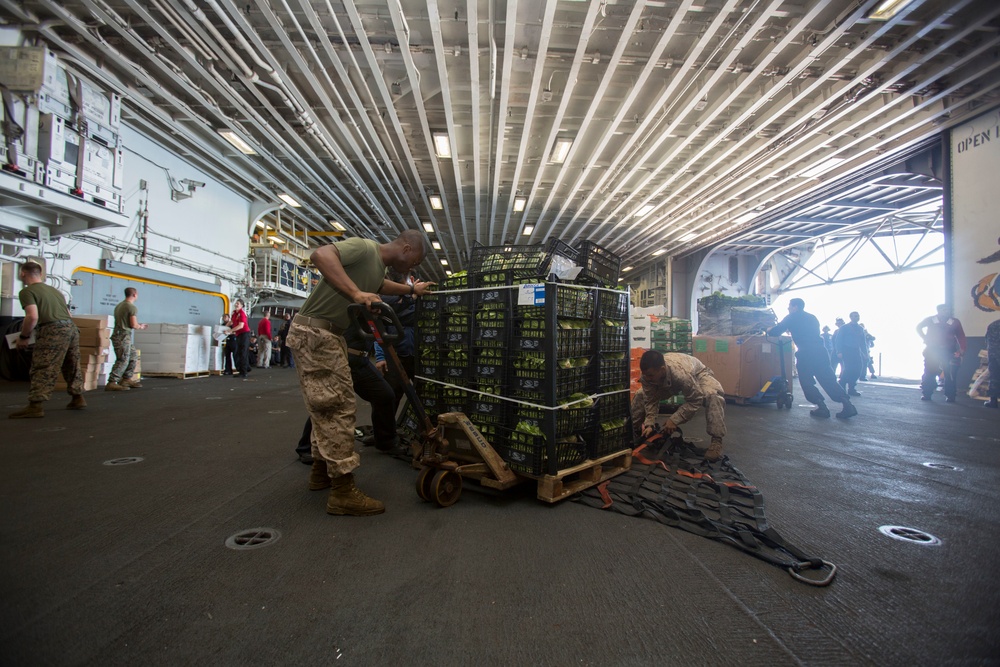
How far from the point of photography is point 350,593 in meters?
1.69

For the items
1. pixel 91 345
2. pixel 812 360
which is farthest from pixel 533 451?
pixel 91 345

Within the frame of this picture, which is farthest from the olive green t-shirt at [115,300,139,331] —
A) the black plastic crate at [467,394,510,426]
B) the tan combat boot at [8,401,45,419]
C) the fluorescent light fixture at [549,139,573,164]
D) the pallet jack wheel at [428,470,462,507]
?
the fluorescent light fixture at [549,139,573,164]

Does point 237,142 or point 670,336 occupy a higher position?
point 237,142

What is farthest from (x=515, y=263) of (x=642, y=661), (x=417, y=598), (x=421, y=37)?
(x=421, y=37)

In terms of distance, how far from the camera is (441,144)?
1070 centimetres

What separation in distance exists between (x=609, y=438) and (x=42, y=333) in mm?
6863

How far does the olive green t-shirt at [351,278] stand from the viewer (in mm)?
2637

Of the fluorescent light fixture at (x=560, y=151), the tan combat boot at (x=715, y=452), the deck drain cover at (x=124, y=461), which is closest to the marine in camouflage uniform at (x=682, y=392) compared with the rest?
the tan combat boot at (x=715, y=452)

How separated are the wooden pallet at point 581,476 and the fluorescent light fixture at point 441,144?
9.15m

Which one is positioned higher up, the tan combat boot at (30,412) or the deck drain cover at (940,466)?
the tan combat boot at (30,412)

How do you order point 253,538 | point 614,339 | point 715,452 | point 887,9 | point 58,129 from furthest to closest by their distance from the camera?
1. point 58,129
2. point 887,9
3. point 715,452
4. point 614,339
5. point 253,538

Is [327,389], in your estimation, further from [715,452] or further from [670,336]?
[670,336]

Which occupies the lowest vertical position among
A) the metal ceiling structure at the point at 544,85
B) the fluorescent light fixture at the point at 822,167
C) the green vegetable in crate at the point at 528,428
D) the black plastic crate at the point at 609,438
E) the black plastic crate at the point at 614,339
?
the black plastic crate at the point at 609,438

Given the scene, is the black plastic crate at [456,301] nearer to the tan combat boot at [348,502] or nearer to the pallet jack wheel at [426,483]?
the pallet jack wheel at [426,483]
